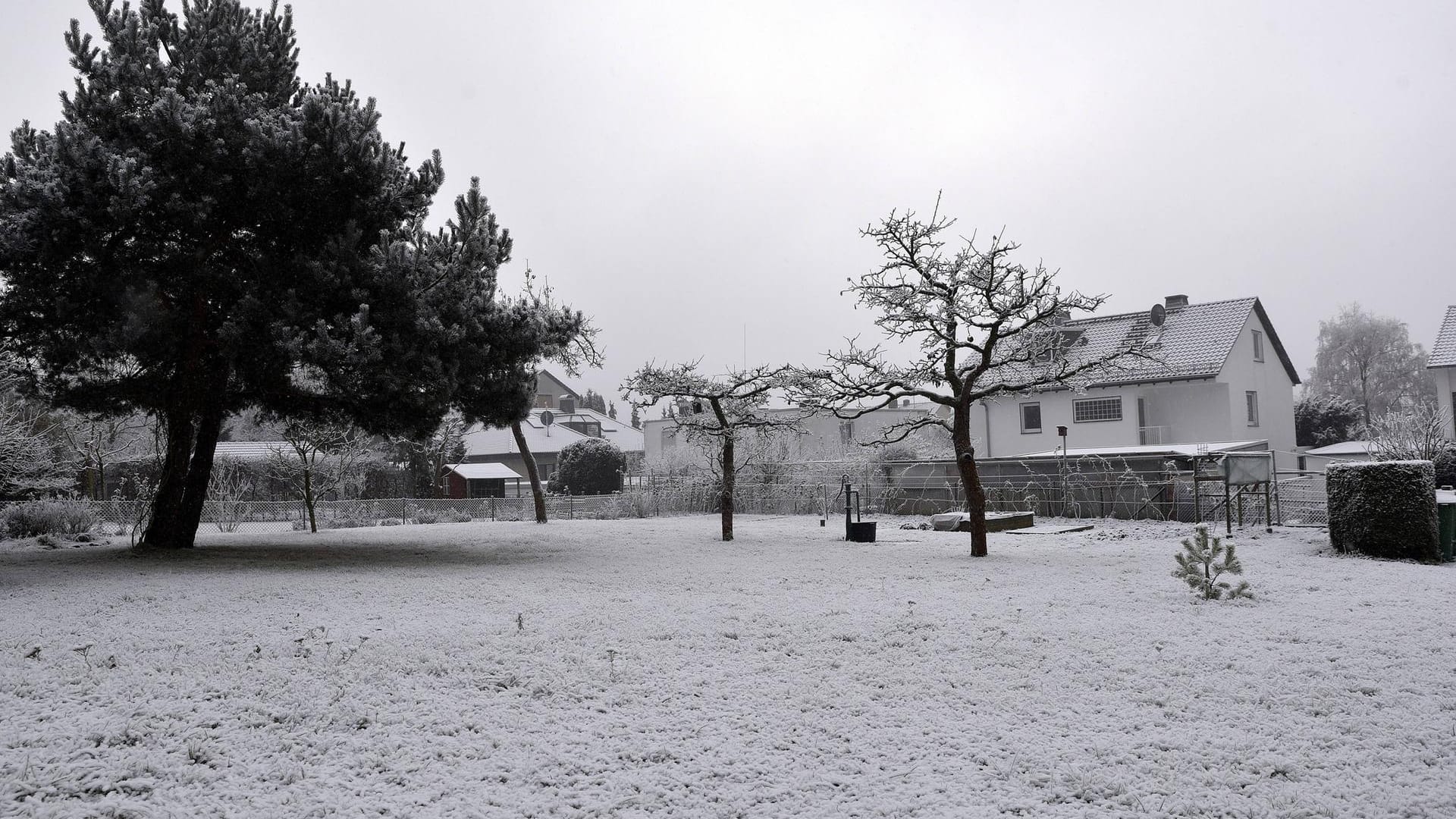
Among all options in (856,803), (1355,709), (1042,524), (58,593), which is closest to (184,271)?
(58,593)

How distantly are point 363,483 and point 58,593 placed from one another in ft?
63.9

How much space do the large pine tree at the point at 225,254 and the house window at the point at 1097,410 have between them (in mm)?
19342

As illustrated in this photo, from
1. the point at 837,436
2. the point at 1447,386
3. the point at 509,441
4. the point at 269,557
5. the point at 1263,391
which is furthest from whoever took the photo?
the point at 509,441

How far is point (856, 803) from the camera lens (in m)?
3.42

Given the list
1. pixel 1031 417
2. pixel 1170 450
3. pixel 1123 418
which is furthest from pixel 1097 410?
pixel 1170 450

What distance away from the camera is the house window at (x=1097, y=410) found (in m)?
25.6

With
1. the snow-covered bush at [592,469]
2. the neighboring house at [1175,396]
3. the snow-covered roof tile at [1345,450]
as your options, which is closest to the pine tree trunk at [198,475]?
the snow-covered bush at [592,469]

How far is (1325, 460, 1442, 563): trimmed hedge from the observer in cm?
994

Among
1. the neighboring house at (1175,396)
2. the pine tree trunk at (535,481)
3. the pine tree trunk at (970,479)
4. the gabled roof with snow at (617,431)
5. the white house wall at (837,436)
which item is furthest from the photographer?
the gabled roof with snow at (617,431)

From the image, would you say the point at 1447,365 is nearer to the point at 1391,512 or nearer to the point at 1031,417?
the point at 1031,417

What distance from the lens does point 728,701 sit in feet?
15.0

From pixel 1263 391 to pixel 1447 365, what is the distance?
14.6 ft

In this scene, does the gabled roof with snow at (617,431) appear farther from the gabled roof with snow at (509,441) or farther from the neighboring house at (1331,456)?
the neighboring house at (1331,456)

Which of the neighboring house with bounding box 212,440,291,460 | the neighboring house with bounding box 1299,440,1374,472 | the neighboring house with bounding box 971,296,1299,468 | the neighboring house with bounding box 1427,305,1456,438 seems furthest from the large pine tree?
the neighboring house with bounding box 1427,305,1456,438
